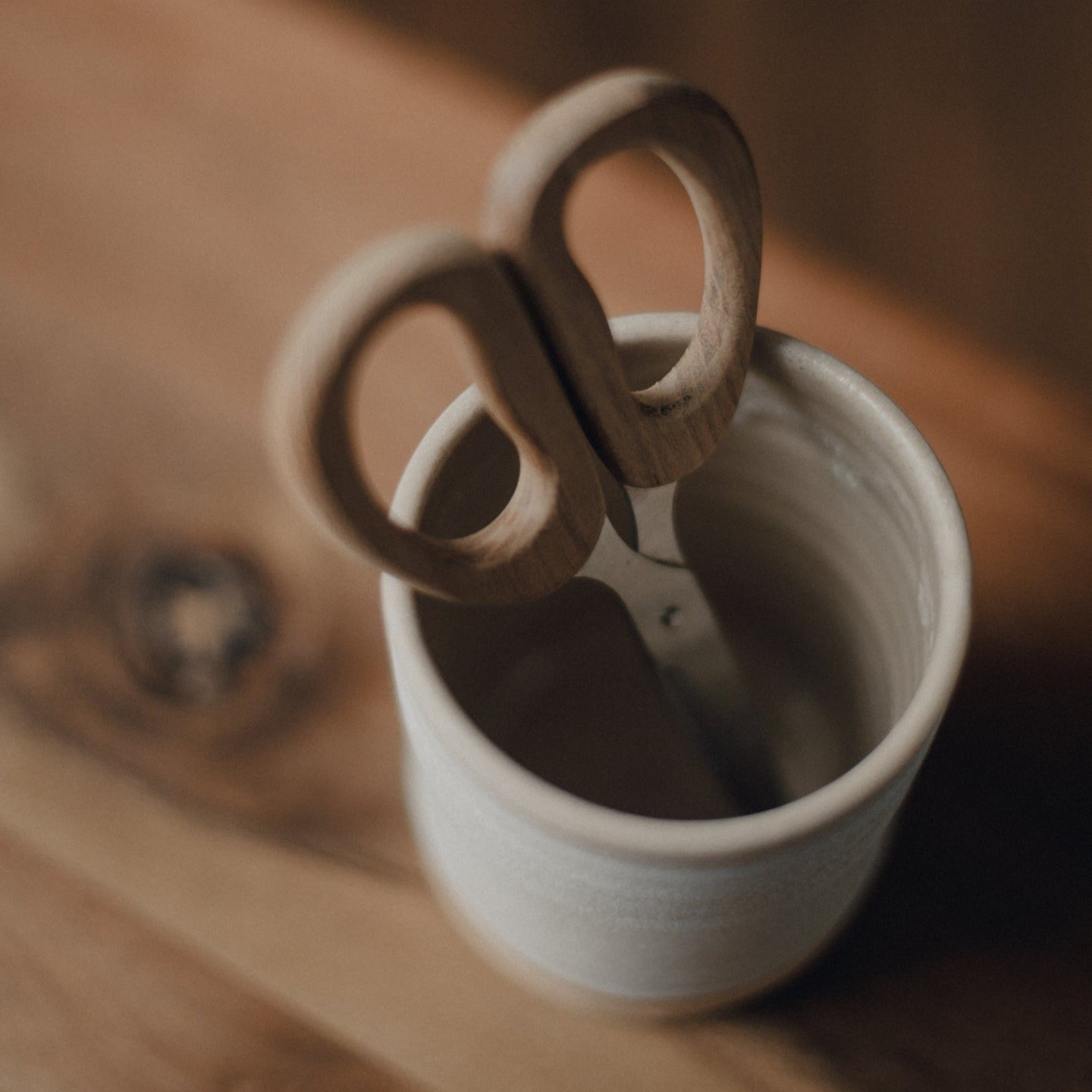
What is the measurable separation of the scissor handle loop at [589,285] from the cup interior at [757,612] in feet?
0.07

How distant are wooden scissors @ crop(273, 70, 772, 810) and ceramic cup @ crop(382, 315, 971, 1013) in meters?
0.02

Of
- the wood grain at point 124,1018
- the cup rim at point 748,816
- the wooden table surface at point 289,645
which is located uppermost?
the cup rim at point 748,816

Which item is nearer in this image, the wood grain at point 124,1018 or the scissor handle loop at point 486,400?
the scissor handle loop at point 486,400

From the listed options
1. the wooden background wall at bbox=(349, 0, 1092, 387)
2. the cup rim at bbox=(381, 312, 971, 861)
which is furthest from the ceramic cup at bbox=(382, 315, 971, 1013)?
the wooden background wall at bbox=(349, 0, 1092, 387)

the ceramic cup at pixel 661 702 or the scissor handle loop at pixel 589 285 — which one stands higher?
the scissor handle loop at pixel 589 285

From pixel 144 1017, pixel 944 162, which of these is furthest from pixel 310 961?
pixel 944 162

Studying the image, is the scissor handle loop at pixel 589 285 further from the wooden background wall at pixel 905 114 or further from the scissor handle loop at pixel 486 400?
the wooden background wall at pixel 905 114

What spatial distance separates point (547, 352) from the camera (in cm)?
21

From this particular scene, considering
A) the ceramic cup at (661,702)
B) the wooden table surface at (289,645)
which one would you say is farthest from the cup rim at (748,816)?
the wooden table surface at (289,645)

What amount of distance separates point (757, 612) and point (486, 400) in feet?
Result: 0.52

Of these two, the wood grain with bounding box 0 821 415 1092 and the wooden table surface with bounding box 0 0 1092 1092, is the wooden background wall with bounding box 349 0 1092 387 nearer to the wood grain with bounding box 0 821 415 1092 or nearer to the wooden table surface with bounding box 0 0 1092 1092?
the wooden table surface with bounding box 0 0 1092 1092

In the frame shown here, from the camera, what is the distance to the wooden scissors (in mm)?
177

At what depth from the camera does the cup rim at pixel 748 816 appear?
0.21 m

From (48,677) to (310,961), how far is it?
4.6 inches
